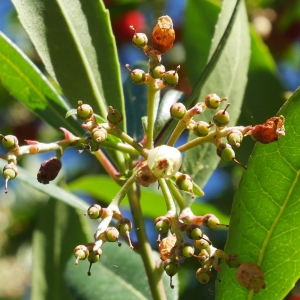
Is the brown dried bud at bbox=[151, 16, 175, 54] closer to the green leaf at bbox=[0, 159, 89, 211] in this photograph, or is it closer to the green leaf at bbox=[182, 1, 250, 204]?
the green leaf at bbox=[182, 1, 250, 204]

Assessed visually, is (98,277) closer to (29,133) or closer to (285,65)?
(29,133)

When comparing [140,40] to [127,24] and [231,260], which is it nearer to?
[231,260]

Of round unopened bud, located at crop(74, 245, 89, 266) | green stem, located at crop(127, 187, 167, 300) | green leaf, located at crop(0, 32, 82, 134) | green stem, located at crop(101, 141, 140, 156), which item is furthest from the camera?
green leaf, located at crop(0, 32, 82, 134)

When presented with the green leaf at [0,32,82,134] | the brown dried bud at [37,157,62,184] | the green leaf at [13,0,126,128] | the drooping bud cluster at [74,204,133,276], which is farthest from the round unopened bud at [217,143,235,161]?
the green leaf at [0,32,82,134]

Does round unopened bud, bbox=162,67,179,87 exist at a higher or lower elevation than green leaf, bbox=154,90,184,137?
higher

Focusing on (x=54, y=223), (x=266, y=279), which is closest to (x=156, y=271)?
(x=266, y=279)

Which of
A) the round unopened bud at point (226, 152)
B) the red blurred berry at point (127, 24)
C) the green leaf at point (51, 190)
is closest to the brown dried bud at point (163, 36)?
the round unopened bud at point (226, 152)

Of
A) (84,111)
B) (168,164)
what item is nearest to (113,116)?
(84,111)

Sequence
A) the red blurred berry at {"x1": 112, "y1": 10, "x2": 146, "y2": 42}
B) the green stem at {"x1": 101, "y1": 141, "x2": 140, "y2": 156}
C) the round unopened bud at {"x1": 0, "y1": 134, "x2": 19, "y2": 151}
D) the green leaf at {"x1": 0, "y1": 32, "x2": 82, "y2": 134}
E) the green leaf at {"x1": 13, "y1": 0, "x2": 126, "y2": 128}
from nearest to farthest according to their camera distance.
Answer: the round unopened bud at {"x1": 0, "y1": 134, "x2": 19, "y2": 151}
the green stem at {"x1": 101, "y1": 141, "x2": 140, "y2": 156}
the green leaf at {"x1": 13, "y1": 0, "x2": 126, "y2": 128}
the green leaf at {"x1": 0, "y1": 32, "x2": 82, "y2": 134}
the red blurred berry at {"x1": 112, "y1": 10, "x2": 146, "y2": 42}
